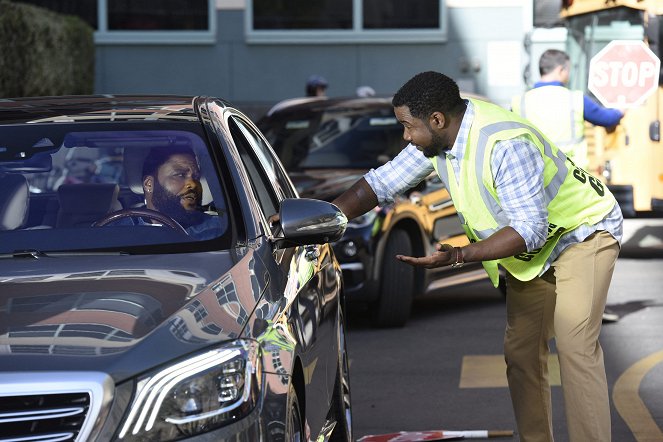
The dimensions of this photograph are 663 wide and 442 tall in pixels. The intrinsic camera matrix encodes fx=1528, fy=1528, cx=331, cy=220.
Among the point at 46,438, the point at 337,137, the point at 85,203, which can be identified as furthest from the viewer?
the point at 337,137

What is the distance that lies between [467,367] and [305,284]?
4140mm

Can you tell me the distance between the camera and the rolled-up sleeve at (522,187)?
17.6ft

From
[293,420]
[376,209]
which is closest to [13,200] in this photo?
[293,420]

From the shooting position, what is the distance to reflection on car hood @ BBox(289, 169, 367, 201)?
34.3ft

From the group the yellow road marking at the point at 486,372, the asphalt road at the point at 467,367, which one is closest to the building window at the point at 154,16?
the asphalt road at the point at 467,367

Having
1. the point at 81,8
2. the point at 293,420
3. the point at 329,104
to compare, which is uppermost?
the point at 81,8

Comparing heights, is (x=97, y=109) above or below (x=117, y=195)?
above

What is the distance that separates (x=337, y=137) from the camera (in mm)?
11977

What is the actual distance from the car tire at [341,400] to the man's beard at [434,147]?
2.83 ft

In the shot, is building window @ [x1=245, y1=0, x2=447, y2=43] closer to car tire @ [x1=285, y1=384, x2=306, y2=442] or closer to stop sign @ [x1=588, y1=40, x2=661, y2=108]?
stop sign @ [x1=588, y1=40, x2=661, y2=108]

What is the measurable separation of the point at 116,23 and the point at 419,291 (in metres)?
16.0

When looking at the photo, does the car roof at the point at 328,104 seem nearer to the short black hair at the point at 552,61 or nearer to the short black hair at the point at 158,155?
the short black hair at the point at 552,61

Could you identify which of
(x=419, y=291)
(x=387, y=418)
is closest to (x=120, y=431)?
(x=387, y=418)

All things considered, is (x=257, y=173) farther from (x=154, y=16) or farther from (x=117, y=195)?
(x=154, y=16)
